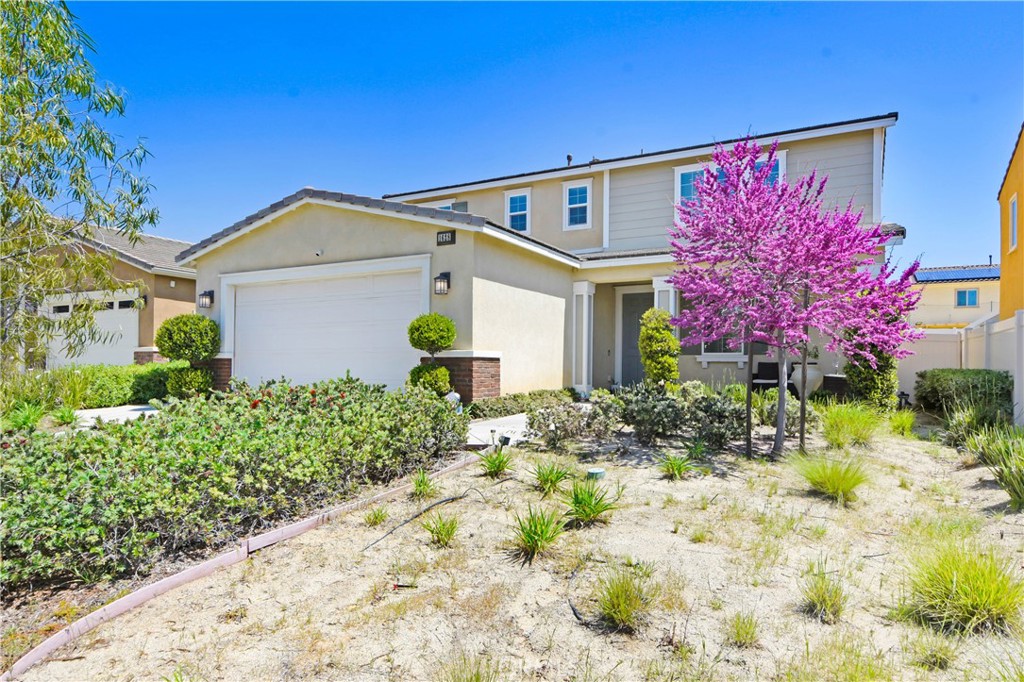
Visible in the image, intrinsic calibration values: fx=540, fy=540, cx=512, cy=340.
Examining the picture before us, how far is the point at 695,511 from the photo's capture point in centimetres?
457

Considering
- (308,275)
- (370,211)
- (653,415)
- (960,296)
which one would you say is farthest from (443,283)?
(960,296)

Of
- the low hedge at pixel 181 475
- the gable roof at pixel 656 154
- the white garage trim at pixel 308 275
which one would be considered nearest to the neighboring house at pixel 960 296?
the gable roof at pixel 656 154

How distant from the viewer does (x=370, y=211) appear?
1081 cm

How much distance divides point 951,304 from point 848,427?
31.5 metres

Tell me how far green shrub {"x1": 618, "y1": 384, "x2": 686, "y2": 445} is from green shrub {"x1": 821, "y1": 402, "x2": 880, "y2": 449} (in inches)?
79.9

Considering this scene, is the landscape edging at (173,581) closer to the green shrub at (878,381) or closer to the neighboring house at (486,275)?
the neighboring house at (486,275)

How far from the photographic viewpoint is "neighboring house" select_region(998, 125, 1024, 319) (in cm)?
965

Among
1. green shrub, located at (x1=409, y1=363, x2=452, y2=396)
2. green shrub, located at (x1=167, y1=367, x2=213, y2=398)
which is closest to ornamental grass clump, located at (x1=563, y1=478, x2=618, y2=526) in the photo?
green shrub, located at (x1=409, y1=363, x2=452, y2=396)

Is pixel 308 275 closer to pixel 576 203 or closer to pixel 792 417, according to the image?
pixel 576 203

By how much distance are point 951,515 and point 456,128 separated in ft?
37.6

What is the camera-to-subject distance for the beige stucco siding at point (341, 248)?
32.7 ft

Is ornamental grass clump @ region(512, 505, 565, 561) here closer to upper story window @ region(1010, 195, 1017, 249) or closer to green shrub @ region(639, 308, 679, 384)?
green shrub @ region(639, 308, 679, 384)

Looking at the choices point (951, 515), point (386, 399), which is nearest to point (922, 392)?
point (951, 515)

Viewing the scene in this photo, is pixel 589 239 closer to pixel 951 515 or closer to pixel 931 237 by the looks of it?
pixel 931 237
